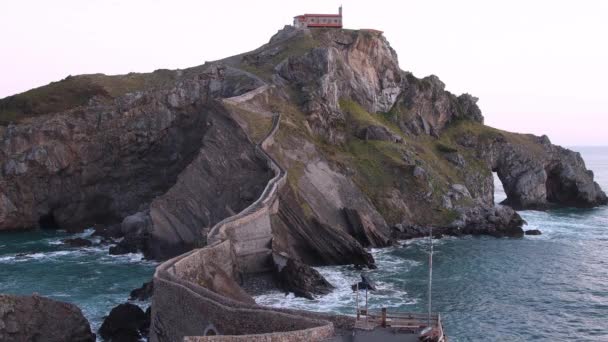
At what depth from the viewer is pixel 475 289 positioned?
5359 cm

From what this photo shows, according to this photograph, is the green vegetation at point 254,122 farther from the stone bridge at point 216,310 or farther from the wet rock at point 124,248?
the stone bridge at point 216,310

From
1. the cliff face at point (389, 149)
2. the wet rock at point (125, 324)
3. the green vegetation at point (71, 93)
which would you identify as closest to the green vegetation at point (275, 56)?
the cliff face at point (389, 149)

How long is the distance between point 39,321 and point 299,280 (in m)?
19.5

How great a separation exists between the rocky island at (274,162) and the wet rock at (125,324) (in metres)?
5.45

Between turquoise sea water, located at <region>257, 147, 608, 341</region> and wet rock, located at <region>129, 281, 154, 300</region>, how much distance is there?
8.73 m

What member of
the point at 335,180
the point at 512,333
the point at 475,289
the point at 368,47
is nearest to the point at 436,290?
the point at 475,289

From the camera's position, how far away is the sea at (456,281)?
45.5 meters

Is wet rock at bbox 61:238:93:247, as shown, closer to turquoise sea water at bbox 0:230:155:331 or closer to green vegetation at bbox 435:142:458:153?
turquoise sea water at bbox 0:230:155:331

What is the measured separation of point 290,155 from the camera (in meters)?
72.6

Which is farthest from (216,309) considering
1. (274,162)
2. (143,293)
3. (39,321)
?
(274,162)

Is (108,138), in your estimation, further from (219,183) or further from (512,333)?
(512,333)

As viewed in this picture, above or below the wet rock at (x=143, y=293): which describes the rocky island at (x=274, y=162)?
above

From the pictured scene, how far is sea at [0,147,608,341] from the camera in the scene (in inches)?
1791

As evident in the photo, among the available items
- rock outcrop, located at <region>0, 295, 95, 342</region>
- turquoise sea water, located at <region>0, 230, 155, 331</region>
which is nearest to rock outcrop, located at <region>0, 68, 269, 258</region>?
turquoise sea water, located at <region>0, 230, 155, 331</region>
